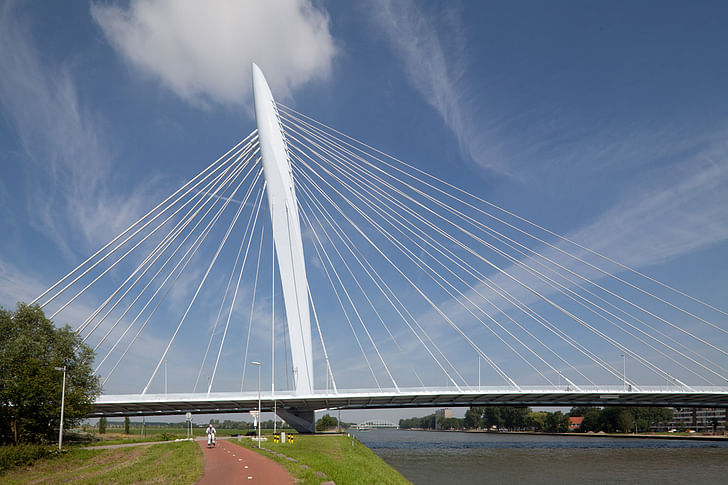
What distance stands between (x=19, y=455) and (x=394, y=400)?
115 feet

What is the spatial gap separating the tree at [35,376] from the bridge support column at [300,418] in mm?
22648

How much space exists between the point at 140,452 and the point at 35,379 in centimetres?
716

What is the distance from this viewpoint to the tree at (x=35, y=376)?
28734 mm

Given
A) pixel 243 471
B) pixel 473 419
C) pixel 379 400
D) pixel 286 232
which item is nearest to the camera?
pixel 243 471

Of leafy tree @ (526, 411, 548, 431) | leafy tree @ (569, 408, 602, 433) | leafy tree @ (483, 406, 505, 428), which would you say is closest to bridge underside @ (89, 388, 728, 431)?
leafy tree @ (569, 408, 602, 433)

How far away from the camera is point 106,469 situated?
23.0 meters

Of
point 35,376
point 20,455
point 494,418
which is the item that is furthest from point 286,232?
point 494,418

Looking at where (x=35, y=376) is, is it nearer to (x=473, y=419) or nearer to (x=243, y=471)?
(x=243, y=471)

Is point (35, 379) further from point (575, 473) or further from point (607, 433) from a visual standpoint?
point (607, 433)

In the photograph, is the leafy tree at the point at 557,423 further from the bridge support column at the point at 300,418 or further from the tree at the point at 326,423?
the bridge support column at the point at 300,418

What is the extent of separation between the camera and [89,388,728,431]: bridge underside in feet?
148

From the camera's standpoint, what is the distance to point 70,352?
110 ft

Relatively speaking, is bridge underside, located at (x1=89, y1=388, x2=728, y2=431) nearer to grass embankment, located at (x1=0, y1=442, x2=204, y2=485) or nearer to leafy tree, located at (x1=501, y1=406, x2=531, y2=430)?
grass embankment, located at (x1=0, y1=442, x2=204, y2=485)

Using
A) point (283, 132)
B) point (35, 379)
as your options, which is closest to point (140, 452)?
point (35, 379)
